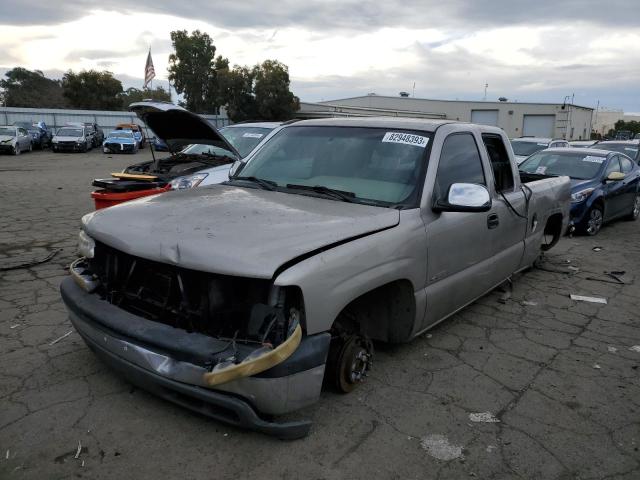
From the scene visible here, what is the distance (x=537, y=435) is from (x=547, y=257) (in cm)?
480

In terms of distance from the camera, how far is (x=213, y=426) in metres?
2.87

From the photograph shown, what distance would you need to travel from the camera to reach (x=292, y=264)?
2521mm

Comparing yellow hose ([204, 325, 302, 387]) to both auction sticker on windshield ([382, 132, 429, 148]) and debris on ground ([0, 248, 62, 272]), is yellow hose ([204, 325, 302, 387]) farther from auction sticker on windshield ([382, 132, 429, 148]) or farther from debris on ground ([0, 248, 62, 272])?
debris on ground ([0, 248, 62, 272])

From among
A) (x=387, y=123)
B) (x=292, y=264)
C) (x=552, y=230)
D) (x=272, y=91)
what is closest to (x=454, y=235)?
(x=387, y=123)

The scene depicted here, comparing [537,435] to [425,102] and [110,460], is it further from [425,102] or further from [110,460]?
[425,102]

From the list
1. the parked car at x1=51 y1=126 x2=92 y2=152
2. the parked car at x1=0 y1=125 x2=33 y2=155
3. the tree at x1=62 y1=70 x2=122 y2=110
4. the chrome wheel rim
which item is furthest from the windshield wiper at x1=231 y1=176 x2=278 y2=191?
the tree at x1=62 y1=70 x2=122 y2=110

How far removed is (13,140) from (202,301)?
1133 inches

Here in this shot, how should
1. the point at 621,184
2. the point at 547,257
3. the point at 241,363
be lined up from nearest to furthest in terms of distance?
the point at 241,363 → the point at 547,257 → the point at 621,184

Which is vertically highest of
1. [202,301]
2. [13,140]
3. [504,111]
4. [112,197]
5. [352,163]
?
[504,111]

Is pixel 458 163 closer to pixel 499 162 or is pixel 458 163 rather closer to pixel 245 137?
pixel 499 162

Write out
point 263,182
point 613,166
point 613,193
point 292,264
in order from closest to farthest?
point 292,264, point 263,182, point 613,193, point 613,166

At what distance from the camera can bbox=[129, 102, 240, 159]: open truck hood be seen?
6.07 meters

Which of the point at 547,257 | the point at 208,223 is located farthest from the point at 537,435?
the point at 547,257

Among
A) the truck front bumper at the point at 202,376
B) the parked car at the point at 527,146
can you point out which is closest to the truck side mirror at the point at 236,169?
the truck front bumper at the point at 202,376
